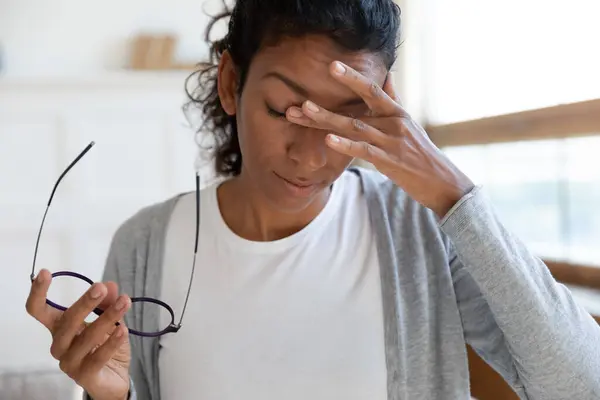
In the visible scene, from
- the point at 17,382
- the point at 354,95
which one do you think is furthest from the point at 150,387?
the point at 17,382

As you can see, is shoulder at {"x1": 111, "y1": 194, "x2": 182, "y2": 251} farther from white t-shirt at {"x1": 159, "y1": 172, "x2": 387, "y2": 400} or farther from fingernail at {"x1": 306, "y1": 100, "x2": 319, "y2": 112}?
fingernail at {"x1": 306, "y1": 100, "x2": 319, "y2": 112}

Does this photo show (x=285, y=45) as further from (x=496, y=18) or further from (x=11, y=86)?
(x=11, y=86)

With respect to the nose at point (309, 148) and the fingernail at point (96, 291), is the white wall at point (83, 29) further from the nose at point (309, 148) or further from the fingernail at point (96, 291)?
the fingernail at point (96, 291)

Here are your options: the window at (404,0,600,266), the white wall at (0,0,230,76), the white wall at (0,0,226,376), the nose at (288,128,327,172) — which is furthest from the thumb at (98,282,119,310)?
the white wall at (0,0,230,76)

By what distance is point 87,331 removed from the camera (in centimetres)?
71

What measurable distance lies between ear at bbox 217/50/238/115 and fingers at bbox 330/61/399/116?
0.77 feet

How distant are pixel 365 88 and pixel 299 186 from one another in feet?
0.60

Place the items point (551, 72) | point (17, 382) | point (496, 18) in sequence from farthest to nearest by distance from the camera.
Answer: point (17, 382) < point (496, 18) < point (551, 72)

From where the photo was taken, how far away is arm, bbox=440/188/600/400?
75 centimetres

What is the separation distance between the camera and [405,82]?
6.67ft

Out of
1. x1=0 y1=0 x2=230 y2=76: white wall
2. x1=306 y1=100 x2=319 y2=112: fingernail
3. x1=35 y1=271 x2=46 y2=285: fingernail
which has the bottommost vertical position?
x1=35 y1=271 x2=46 y2=285: fingernail

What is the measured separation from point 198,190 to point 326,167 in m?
0.25

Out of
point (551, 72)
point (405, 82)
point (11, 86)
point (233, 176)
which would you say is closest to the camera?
point (233, 176)

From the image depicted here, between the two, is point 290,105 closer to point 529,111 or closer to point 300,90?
point 300,90
